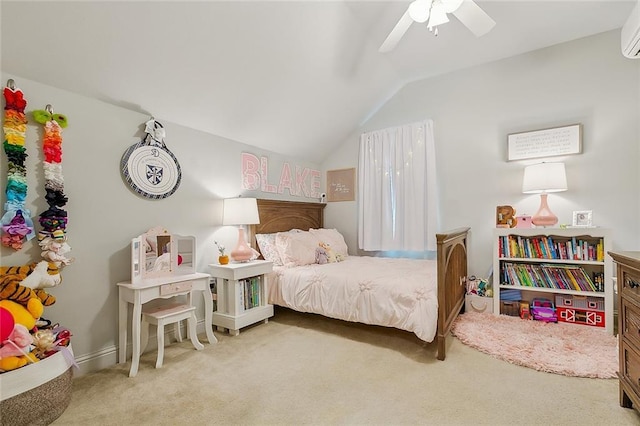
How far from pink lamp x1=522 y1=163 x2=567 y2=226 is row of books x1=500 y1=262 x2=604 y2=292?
438 mm

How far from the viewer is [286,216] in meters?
3.78

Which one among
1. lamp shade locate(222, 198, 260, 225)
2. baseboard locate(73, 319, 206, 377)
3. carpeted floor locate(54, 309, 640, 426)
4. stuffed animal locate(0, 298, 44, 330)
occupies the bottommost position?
carpeted floor locate(54, 309, 640, 426)

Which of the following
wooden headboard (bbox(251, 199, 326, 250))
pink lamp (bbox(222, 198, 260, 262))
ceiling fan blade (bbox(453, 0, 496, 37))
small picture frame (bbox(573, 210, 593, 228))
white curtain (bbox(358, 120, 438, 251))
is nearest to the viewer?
ceiling fan blade (bbox(453, 0, 496, 37))

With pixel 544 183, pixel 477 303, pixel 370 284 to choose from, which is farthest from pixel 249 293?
pixel 544 183

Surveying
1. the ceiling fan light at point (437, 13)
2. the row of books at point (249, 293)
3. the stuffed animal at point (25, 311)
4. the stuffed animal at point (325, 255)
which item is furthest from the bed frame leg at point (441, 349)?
the stuffed animal at point (25, 311)

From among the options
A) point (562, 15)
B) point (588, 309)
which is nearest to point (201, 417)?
point (588, 309)

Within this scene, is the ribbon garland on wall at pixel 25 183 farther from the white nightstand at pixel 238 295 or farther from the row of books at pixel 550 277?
the row of books at pixel 550 277

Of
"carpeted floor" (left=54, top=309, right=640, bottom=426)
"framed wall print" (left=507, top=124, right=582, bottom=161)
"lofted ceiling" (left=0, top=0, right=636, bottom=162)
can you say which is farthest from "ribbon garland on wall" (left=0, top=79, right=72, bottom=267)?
"framed wall print" (left=507, top=124, right=582, bottom=161)

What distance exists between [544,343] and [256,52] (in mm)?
3294

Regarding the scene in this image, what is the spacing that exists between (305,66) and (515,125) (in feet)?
7.75

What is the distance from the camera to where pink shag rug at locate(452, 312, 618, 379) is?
195 centimetres

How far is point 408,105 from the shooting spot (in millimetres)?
3861

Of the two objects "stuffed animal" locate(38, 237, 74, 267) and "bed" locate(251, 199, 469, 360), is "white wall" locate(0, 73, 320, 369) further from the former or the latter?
"bed" locate(251, 199, 469, 360)

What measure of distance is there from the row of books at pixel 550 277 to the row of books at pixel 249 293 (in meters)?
2.49
